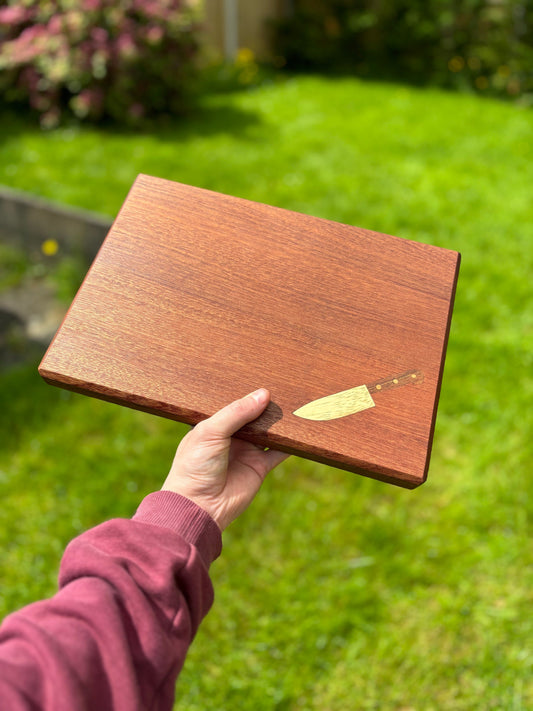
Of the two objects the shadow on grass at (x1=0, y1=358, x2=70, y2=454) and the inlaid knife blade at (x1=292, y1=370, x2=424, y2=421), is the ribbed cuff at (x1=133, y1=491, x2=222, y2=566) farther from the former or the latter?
the shadow on grass at (x1=0, y1=358, x2=70, y2=454)

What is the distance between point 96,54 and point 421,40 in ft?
10.8

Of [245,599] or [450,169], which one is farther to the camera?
[450,169]

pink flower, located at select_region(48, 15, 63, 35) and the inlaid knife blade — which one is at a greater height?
the inlaid knife blade

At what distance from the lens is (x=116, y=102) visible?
181 inches

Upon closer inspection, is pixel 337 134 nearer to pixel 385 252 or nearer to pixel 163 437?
pixel 163 437

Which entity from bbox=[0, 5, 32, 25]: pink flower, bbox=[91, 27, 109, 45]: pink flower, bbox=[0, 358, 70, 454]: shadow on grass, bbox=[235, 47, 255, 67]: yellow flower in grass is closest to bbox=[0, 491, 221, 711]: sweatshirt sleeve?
bbox=[0, 358, 70, 454]: shadow on grass

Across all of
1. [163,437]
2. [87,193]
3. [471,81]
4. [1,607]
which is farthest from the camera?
[471,81]

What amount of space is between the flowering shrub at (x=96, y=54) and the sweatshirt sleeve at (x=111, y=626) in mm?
4261

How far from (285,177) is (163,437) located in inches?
88.4

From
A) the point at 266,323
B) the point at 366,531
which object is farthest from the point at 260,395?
the point at 366,531

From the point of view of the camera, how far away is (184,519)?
1100mm

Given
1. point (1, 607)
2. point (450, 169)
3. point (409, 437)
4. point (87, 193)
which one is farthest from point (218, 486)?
point (450, 169)

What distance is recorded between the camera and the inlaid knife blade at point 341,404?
1133 mm

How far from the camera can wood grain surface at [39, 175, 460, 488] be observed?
1133mm
